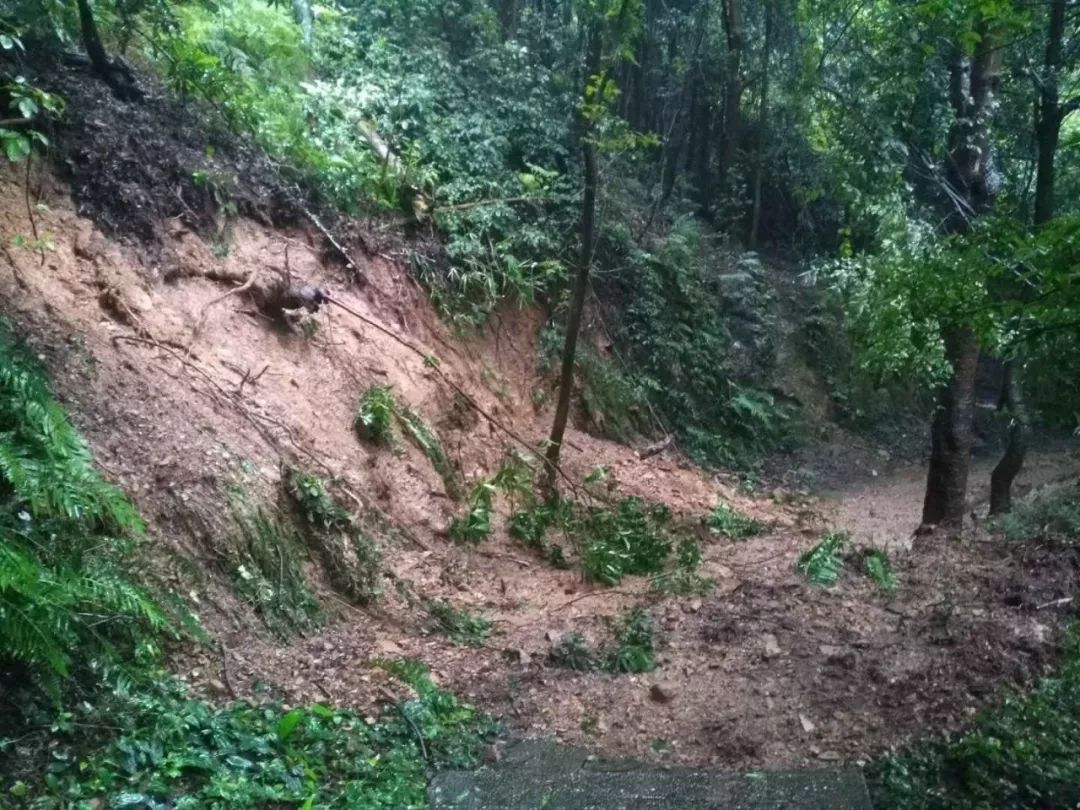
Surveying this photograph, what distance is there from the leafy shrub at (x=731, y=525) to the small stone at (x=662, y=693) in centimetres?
483

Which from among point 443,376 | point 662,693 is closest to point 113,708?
point 662,693

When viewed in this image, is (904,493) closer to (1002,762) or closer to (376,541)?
(376,541)

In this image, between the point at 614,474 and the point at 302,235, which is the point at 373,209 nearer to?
the point at 302,235

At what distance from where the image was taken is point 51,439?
486 centimetres

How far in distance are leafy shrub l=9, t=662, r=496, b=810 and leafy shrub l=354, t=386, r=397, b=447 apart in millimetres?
3751

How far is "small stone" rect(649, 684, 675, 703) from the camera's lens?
601 centimetres

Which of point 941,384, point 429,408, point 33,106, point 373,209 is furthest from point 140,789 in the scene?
point 373,209

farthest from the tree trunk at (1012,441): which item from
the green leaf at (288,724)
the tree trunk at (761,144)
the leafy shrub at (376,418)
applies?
the tree trunk at (761,144)

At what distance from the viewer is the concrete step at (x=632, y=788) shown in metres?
4.68

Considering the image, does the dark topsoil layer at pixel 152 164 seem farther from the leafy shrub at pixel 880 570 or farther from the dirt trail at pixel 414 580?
the leafy shrub at pixel 880 570

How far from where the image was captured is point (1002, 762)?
4.52 metres

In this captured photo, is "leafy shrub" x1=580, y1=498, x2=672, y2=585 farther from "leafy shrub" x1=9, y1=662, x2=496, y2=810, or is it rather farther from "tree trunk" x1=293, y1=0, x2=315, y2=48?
"tree trunk" x1=293, y1=0, x2=315, y2=48

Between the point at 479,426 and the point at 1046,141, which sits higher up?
the point at 1046,141

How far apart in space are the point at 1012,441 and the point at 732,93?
32.2 ft
